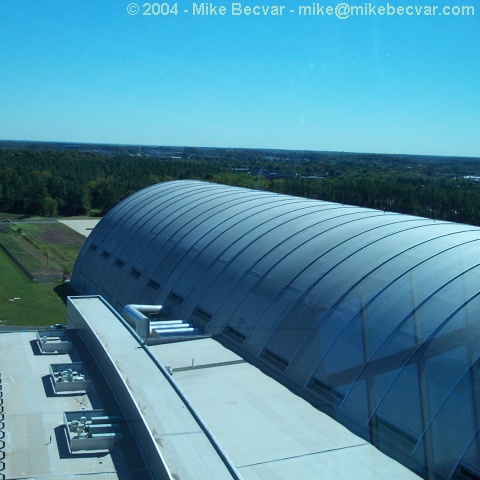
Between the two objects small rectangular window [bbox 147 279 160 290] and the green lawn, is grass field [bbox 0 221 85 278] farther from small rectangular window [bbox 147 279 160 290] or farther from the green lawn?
small rectangular window [bbox 147 279 160 290]

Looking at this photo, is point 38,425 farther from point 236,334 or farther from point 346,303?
point 346,303

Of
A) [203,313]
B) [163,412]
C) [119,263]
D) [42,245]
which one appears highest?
[119,263]

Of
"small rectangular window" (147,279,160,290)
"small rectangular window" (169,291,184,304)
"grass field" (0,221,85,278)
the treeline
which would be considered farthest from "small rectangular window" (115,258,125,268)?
the treeline

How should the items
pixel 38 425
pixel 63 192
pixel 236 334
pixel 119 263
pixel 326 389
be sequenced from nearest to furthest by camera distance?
pixel 38 425, pixel 326 389, pixel 236 334, pixel 119 263, pixel 63 192

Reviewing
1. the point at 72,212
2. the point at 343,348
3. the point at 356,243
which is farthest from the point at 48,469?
the point at 72,212

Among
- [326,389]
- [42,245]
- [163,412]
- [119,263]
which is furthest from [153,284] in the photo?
[42,245]

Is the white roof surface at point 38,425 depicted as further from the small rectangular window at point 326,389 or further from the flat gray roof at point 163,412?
the small rectangular window at point 326,389

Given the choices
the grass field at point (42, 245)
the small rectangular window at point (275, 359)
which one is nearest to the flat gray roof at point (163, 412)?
the small rectangular window at point (275, 359)
